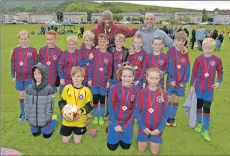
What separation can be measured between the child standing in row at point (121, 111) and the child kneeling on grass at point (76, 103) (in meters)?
0.55

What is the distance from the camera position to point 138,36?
19.4 feet

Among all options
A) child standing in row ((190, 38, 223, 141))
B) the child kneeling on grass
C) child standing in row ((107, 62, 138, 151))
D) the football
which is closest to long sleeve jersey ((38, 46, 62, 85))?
the child kneeling on grass

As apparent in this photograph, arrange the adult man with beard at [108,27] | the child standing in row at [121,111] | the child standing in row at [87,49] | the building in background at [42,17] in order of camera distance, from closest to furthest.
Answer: the child standing in row at [121,111] → the child standing in row at [87,49] → the adult man with beard at [108,27] → the building in background at [42,17]

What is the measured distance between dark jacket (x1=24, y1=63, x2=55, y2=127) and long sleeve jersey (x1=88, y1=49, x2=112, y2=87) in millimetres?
1179

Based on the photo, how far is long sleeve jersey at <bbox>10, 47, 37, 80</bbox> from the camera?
19.9ft

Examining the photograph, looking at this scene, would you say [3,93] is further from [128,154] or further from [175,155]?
[175,155]

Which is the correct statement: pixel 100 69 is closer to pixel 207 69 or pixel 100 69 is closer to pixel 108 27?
pixel 108 27

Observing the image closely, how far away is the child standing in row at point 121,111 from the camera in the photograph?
496cm

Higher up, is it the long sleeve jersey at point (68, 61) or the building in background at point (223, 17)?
the building in background at point (223, 17)

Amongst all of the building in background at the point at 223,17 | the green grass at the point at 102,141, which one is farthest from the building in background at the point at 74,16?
the green grass at the point at 102,141

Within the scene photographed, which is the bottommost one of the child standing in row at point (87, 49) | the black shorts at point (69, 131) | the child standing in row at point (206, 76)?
the black shorts at point (69, 131)

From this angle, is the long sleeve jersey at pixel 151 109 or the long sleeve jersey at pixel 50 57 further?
the long sleeve jersey at pixel 50 57

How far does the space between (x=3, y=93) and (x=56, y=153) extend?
4690 mm

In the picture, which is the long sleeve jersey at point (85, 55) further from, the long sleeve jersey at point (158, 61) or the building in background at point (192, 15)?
the building in background at point (192, 15)
